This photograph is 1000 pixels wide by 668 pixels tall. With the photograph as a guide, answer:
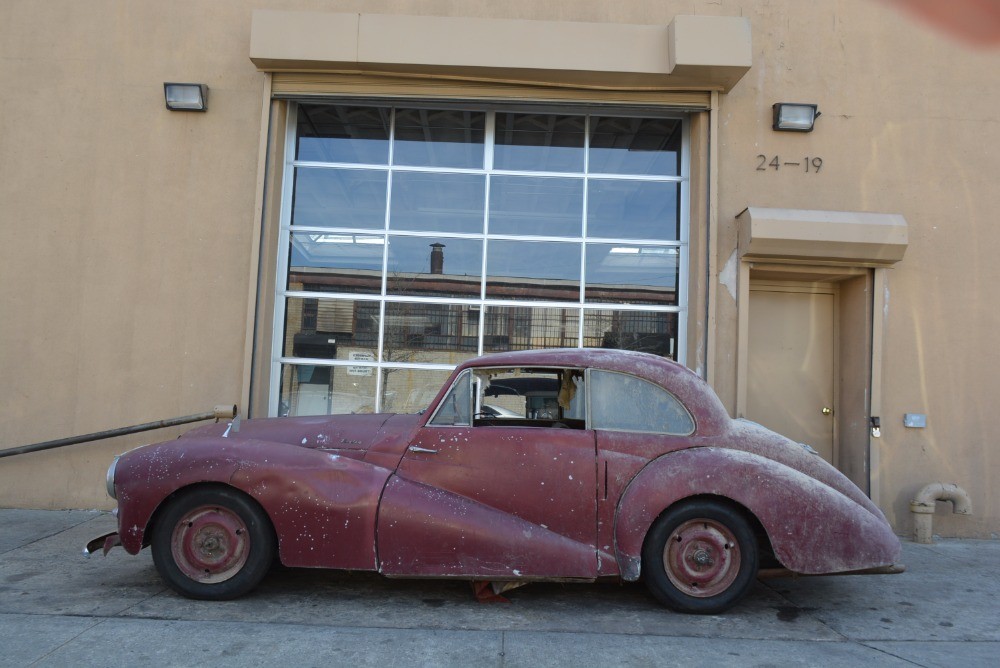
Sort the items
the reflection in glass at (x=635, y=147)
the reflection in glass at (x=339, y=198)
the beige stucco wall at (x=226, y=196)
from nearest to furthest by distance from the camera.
A: the beige stucco wall at (x=226, y=196) → the reflection in glass at (x=339, y=198) → the reflection in glass at (x=635, y=147)

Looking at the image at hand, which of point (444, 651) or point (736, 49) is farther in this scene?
point (736, 49)

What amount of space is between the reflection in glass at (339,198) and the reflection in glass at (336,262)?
0.17 meters

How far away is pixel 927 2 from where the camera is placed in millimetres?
7691

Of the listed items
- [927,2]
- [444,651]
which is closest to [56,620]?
[444,651]

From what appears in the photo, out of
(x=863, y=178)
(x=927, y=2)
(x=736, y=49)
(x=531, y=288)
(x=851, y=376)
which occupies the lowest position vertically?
(x=851, y=376)

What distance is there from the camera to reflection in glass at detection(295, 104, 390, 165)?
819 cm

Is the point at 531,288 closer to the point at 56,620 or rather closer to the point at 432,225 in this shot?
the point at 432,225

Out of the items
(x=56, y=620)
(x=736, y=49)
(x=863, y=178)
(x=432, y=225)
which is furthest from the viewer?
(x=432, y=225)

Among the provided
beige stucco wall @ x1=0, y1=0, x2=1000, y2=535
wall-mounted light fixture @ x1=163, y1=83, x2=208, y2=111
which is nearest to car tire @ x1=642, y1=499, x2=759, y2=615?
beige stucco wall @ x1=0, y1=0, x2=1000, y2=535

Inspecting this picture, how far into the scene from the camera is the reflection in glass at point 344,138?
819 cm

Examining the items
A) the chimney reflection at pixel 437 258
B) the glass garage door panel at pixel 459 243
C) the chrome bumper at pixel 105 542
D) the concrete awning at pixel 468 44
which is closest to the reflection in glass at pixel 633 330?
the glass garage door panel at pixel 459 243

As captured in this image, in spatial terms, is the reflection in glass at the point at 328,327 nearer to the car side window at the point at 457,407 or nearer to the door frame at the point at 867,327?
the car side window at the point at 457,407

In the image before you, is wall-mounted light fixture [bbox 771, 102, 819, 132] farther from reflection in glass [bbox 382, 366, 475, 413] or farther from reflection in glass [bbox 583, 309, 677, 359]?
reflection in glass [bbox 382, 366, 475, 413]

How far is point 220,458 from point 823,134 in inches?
258
